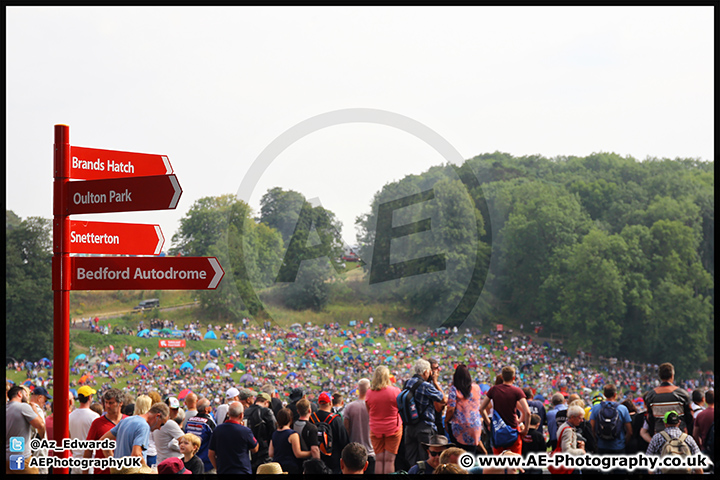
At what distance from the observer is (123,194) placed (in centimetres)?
533

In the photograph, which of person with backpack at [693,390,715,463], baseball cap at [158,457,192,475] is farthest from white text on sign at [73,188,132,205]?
person with backpack at [693,390,715,463]

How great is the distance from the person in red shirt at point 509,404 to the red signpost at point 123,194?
3.95m

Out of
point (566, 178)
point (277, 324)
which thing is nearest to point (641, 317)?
point (566, 178)

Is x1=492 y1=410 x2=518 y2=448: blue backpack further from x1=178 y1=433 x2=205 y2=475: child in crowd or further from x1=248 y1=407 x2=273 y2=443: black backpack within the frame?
x1=178 y1=433 x2=205 y2=475: child in crowd

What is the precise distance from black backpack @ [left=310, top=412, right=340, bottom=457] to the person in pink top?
503mm

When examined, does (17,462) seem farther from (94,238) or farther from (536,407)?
(536,407)

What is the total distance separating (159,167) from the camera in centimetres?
609

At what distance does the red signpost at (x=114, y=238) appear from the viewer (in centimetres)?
550

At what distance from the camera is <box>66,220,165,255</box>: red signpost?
550 cm

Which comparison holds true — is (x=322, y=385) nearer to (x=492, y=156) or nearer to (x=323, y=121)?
(x=323, y=121)

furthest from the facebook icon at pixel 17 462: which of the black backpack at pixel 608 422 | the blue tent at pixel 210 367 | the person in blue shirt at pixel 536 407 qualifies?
the blue tent at pixel 210 367

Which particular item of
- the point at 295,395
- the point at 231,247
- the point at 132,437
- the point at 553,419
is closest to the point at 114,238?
the point at 132,437

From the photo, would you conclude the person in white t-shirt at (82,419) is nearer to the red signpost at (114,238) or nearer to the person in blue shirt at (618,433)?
the red signpost at (114,238)

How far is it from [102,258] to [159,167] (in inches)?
48.0
